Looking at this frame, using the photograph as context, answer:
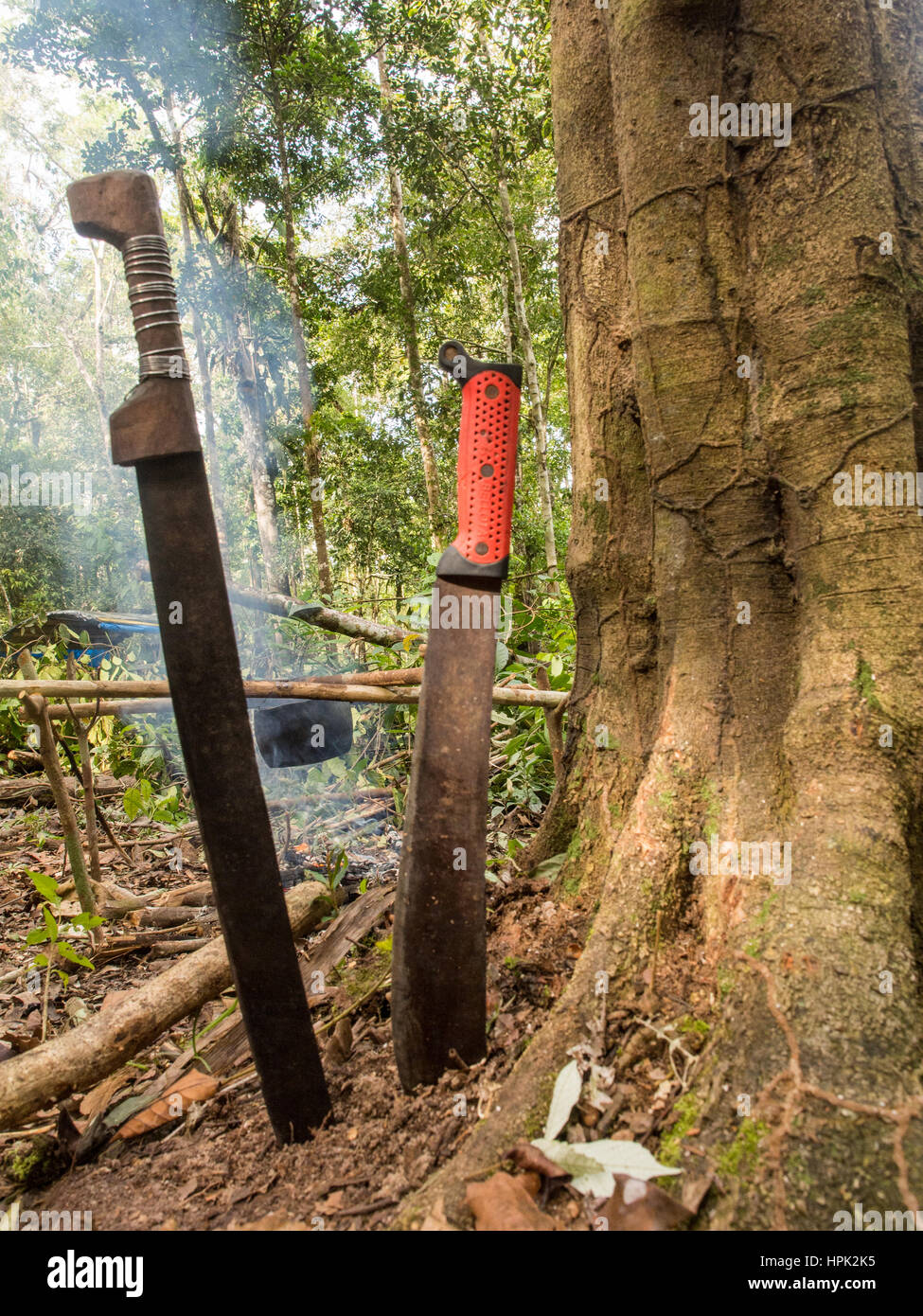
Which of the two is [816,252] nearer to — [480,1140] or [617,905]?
[617,905]

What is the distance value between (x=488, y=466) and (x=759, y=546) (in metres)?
0.77

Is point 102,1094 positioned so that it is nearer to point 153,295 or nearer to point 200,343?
point 153,295

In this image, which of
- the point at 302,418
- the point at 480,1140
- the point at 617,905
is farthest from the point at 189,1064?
the point at 302,418

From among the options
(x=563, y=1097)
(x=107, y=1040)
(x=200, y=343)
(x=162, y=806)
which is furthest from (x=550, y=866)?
(x=200, y=343)

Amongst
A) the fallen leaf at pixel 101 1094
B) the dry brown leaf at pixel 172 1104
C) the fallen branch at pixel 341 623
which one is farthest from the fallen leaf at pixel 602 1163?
the fallen branch at pixel 341 623

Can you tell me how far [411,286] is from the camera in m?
14.4

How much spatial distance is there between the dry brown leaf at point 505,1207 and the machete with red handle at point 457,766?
1.43ft

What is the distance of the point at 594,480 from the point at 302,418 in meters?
13.3

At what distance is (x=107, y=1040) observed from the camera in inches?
85.5

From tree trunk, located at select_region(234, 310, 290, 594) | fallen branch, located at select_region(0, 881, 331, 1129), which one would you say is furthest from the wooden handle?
tree trunk, located at select_region(234, 310, 290, 594)

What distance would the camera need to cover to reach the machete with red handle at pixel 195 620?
5.05ft

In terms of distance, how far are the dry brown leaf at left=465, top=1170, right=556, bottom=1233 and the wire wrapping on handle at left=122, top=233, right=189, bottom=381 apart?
1.64m

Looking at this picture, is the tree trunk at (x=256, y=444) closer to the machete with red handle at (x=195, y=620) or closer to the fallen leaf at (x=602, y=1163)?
the machete with red handle at (x=195, y=620)

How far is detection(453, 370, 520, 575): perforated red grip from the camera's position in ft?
5.81
